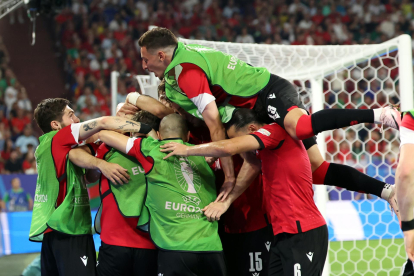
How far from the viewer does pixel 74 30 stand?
14086 mm

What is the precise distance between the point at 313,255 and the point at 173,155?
1204 mm

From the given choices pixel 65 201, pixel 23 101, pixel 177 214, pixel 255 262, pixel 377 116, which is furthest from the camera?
pixel 23 101

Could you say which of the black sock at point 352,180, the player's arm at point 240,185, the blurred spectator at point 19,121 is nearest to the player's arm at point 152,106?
the player's arm at point 240,185

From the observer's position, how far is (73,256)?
3.50 m

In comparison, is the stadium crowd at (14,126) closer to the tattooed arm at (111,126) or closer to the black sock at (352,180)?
the tattooed arm at (111,126)

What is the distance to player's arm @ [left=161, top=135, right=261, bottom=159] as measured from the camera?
3.11 metres

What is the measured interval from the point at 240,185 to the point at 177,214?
0.52 metres

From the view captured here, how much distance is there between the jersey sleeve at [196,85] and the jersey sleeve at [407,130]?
130 centimetres

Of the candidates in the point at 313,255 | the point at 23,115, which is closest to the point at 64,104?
the point at 313,255

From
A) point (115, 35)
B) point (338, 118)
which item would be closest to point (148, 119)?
point (338, 118)

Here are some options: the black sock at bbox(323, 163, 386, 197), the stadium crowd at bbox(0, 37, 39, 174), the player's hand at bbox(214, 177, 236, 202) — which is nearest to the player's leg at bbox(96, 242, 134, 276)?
the player's hand at bbox(214, 177, 236, 202)

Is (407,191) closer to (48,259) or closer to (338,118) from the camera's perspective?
(338,118)

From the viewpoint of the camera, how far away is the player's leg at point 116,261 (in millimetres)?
3406

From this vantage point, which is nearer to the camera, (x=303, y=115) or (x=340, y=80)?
(x=303, y=115)
